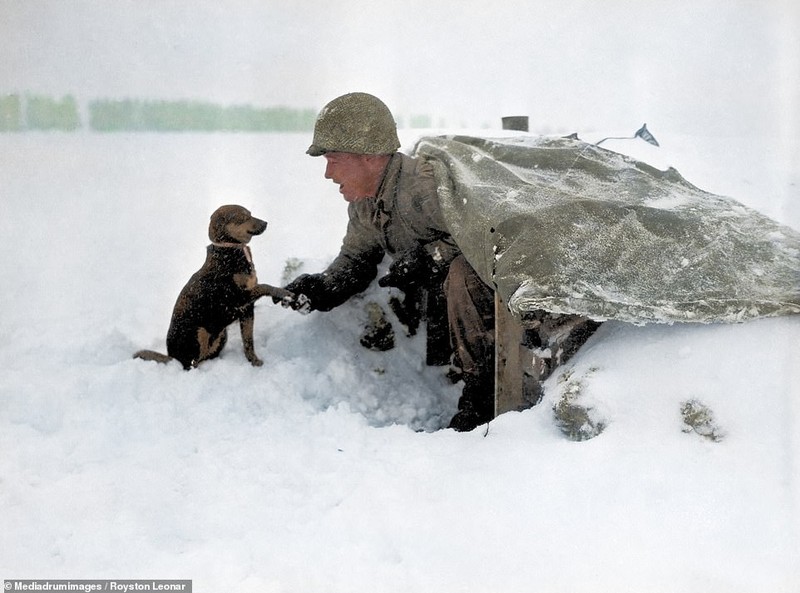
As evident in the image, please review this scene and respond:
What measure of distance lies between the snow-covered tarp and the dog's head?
1089 mm

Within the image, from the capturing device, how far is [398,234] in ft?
12.2

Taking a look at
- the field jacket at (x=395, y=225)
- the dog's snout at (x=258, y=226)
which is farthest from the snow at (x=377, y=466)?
the dog's snout at (x=258, y=226)

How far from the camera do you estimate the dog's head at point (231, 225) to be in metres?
3.54

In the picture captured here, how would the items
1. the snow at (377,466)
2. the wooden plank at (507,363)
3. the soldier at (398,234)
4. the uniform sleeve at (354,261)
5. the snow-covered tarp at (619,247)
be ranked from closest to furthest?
the snow at (377,466) < the snow-covered tarp at (619,247) < the wooden plank at (507,363) < the soldier at (398,234) < the uniform sleeve at (354,261)

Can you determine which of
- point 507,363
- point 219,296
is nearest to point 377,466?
Result: point 507,363

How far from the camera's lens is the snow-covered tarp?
248 centimetres

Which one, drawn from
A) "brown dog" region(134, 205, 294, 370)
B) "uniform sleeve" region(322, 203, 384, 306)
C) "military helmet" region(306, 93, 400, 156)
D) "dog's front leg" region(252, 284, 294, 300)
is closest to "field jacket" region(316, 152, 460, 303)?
"uniform sleeve" region(322, 203, 384, 306)

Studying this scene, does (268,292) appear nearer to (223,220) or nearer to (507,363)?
(223,220)

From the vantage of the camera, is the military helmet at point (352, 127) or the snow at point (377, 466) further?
the military helmet at point (352, 127)

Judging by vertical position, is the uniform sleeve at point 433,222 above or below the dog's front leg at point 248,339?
above

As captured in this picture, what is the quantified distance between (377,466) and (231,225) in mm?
1733

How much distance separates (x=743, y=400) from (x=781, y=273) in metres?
0.76

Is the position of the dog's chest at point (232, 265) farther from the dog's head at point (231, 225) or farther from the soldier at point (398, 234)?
the soldier at point (398, 234)

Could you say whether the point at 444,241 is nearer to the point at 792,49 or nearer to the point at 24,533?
the point at 792,49
